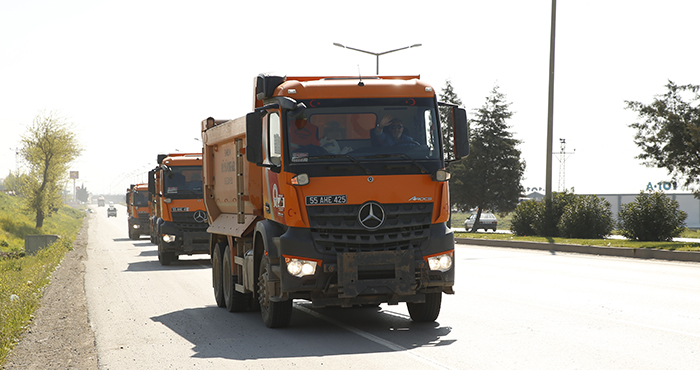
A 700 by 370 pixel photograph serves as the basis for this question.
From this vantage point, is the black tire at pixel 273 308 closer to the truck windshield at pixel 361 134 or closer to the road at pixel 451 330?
the road at pixel 451 330

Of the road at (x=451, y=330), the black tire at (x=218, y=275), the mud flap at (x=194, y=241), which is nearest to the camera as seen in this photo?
the road at (x=451, y=330)

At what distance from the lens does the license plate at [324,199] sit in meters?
8.67

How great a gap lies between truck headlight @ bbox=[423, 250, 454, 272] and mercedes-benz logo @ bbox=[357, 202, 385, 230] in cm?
73

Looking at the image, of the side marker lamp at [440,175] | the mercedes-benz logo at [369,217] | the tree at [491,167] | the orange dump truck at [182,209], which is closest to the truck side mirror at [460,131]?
the side marker lamp at [440,175]

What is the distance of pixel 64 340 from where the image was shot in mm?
9242

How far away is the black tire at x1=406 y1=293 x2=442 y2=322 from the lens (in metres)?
9.59

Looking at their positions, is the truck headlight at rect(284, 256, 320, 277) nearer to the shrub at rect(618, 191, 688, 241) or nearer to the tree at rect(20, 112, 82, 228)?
the shrub at rect(618, 191, 688, 241)

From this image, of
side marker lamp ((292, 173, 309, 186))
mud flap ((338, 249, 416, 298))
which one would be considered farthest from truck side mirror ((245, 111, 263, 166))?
mud flap ((338, 249, 416, 298))

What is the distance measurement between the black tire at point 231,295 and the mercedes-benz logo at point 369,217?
11.6ft

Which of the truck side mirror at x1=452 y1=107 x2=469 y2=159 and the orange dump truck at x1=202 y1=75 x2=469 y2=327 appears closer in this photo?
the orange dump truck at x1=202 y1=75 x2=469 y2=327

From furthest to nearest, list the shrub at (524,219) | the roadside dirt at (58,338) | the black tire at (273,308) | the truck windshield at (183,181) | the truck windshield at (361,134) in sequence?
the shrub at (524,219)
the truck windshield at (183,181)
the black tire at (273,308)
the truck windshield at (361,134)
the roadside dirt at (58,338)

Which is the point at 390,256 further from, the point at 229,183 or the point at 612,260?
the point at 612,260

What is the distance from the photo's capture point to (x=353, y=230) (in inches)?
343

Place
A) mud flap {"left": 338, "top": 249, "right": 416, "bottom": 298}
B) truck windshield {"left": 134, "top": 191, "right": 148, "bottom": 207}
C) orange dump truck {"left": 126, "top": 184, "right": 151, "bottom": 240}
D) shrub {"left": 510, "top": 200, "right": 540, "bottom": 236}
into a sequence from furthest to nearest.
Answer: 1. truck windshield {"left": 134, "top": 191, "right": 148, "bottom": 207}
2. orange dump truck {"left": 126, "top": 184, "right": 151, "bottom": 240}
3. shrub {"left": 510, "top": 200, "right": 540, "bottom": 236}
4. mud flap {"left": 338, "top": 249, "right": 416, "bottom": 298}
